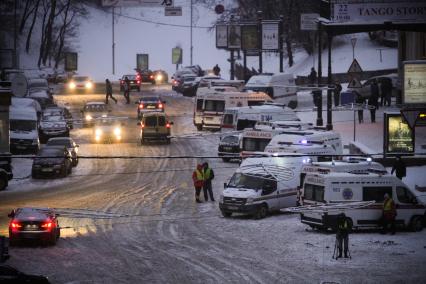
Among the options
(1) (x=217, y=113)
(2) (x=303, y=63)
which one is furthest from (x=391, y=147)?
(2) (x=303, y=63)

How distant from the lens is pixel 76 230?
36375mm

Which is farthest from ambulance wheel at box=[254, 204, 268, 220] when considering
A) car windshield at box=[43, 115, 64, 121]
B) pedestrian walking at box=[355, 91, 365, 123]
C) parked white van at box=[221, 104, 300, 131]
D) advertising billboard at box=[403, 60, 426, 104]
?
car windshield at box=[43, 115, 64, 121]

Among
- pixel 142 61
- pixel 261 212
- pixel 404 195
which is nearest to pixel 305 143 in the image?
pixel 261 212

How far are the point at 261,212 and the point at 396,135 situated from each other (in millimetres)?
5246

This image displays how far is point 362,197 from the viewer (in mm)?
34969

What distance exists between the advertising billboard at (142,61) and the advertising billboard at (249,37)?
28.7 meters

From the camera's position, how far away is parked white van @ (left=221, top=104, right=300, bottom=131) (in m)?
53.1

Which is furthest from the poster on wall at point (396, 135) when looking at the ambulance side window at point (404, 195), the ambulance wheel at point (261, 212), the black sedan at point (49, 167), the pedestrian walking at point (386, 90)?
the pedestrian walking at point (386, 90)

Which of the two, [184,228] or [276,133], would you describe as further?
[276,133]

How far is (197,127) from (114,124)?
4.88m

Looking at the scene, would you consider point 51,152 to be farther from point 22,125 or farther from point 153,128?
point 153,128

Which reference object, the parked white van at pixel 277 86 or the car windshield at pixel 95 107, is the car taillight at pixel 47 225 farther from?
the car windshield at pixel 95 107

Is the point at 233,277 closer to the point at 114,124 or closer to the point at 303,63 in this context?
the point at 114,124

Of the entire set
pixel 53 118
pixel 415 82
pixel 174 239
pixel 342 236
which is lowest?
pixel 174 239
